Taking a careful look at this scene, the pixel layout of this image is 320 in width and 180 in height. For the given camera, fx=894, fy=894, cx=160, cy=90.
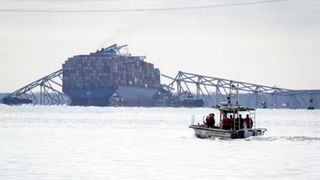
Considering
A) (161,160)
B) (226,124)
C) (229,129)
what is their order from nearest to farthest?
(161,160) → (229,129) → (226,124)

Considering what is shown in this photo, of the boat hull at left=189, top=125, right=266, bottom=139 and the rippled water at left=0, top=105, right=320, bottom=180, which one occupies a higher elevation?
the boat hull at left=189, top=125, right=266, bottom=139

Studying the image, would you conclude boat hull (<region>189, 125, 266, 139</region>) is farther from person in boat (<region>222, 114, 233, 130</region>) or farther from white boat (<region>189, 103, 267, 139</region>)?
person in boat (<region>222, 114, 233, 130</region>)

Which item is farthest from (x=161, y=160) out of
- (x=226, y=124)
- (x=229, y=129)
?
(x=226, y=124)

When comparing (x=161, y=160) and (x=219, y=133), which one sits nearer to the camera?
(x=161, y=160)

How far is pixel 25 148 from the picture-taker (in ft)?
237

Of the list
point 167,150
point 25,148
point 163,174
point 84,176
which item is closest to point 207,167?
point 163,174

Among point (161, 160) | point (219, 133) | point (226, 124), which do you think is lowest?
point (161, 160)

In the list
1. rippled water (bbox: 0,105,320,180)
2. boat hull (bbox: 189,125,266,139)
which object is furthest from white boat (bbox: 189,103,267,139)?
rippled water (bbox: 0,105,320,180)

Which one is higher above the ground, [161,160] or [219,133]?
[219,133]

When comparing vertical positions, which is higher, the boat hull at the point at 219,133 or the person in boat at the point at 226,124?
the person in boat at the point at 226,124

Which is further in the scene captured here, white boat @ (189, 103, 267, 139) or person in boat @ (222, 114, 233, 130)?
person in boat @ (222, 114, 233, 130)

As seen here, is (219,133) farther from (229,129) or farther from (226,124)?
(226,124)

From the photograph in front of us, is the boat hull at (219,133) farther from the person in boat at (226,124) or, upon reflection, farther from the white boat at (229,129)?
the person in boat at (226,124)

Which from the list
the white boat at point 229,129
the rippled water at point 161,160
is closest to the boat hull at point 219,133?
the white boat at point 229,129
